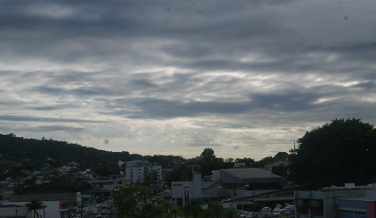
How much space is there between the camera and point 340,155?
5947 centimetres

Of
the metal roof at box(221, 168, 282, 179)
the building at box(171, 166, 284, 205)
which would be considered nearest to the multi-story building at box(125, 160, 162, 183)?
the building at box(171, 166, 284, 205)

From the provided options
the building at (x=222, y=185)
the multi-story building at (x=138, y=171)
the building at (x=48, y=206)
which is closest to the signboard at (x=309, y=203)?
the building at (x=222, y=185)

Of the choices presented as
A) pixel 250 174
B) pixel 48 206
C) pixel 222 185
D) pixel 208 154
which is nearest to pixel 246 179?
pixel 250 174

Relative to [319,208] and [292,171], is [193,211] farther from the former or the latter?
[292,171]

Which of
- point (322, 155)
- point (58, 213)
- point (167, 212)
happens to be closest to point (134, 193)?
point (58, 213)

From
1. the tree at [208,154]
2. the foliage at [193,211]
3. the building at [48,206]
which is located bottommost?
the building at [48,206]

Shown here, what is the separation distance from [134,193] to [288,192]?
1098 inches

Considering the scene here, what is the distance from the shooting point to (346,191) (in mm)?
43344

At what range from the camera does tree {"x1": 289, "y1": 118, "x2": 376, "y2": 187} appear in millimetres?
60250

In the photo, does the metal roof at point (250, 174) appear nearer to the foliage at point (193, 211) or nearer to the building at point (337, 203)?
the building at point (337, 203)

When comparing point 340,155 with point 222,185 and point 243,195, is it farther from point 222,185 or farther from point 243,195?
point 222,185

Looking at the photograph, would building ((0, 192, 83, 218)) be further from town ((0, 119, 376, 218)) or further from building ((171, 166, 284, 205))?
building ((171, 166, 284, 205))

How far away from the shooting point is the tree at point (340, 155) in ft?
198

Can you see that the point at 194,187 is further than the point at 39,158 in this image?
No
